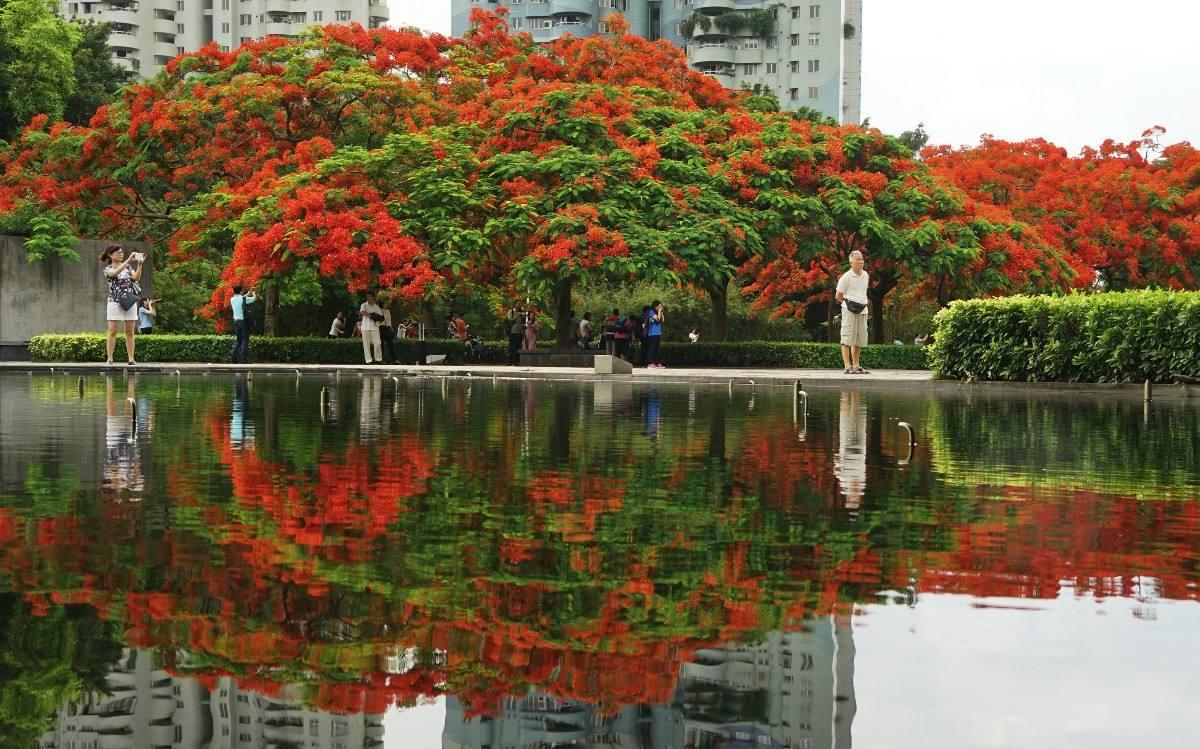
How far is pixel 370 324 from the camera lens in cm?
3859

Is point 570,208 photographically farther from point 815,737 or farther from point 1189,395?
point 815,737

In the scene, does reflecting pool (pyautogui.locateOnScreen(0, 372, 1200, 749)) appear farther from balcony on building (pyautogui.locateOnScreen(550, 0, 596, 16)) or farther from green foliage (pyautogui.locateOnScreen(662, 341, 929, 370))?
balcony on building (pyautogui.locateOnScreen(550, 0, 596, 16))

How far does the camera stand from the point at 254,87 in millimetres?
40469

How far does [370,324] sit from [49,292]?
29.4ft

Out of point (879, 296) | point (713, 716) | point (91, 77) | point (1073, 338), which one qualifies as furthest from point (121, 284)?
point (91, 77)

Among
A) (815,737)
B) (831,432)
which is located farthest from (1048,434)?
(815,737)

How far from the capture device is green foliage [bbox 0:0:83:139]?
5272cm

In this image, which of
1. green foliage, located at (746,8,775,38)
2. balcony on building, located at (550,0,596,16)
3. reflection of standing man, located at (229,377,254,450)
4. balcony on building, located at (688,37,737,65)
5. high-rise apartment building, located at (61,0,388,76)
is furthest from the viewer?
high-rise apartment building, located at (61,0,388,76)

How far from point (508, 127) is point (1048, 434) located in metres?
24.8

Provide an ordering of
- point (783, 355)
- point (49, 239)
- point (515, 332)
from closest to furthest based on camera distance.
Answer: point (49, 239)
point (515, 332)
point (783, 355)

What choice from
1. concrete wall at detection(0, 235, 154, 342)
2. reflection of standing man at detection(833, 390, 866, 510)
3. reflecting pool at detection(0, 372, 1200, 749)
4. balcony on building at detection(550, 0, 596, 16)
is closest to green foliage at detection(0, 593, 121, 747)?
reflecting pool at detection(0, 372, 1200, 749)

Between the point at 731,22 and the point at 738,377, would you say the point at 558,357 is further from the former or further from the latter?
the point at 731,22

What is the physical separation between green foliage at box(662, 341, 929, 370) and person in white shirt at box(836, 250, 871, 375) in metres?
12.6

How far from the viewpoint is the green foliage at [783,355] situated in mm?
41688
